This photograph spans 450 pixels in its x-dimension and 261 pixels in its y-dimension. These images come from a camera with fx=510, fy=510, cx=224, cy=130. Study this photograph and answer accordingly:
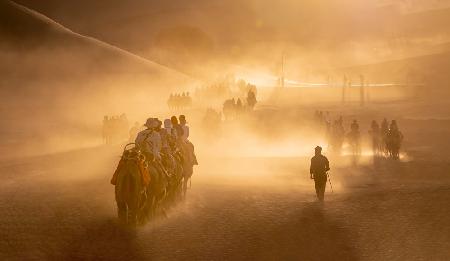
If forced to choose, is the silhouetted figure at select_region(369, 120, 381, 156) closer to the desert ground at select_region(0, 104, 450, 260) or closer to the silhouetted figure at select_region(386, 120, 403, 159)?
the silhouetted figure at select_region(386, 120, 403, 159)

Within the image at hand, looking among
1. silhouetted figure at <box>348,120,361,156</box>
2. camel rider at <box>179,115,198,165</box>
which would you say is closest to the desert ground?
camel rider at <box>179,115,198,165</box>

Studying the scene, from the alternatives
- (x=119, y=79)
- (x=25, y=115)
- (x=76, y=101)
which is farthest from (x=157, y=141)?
(x=119, y=79)

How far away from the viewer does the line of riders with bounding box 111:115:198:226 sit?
Result: 520 inches

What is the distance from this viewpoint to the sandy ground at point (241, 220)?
12125 millimetres

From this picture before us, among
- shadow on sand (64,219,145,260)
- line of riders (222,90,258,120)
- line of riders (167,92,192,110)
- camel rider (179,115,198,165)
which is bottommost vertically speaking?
shadow on sand (64,219,145,260)

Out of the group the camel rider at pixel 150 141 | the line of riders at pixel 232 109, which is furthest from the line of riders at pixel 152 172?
the line of riders at pixel 232 109

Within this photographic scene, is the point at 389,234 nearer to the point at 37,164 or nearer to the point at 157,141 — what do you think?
the point at 157,141

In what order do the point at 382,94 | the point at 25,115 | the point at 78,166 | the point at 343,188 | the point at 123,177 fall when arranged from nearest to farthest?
the point at 123,177 → the point at 343,188 → the point at 78,166 → the point at 25,115 → the point at 382,94

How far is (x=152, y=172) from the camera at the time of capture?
14.5 meters

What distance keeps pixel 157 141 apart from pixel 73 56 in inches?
3998

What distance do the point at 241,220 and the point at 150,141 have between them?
11.5 ft

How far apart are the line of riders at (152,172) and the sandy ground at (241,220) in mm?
527

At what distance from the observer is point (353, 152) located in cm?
3203

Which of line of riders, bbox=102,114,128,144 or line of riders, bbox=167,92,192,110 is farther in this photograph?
line of riders, bbox=167,92,192,110
